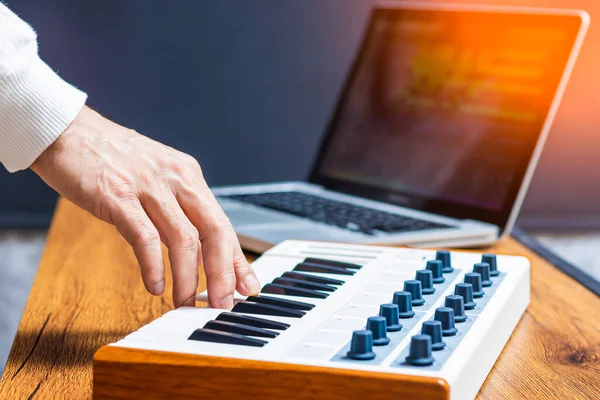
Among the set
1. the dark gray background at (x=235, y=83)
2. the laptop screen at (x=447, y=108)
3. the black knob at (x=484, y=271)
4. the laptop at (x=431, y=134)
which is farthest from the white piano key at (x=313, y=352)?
the dark gray background at (x=235, y=83)

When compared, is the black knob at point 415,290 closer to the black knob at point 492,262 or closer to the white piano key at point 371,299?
the white piano key at point 371,299

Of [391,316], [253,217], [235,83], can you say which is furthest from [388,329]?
[235,83]

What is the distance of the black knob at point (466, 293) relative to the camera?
621 mm

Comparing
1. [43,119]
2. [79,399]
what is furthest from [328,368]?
[43,119]

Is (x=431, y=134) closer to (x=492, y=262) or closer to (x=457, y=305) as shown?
(x=492, y=262)

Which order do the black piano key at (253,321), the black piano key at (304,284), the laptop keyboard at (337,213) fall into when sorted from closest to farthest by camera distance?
the black piano key at (253,321) < the black piano key at (304,284) < the laptop keyboard at (337,213)

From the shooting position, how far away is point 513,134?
3.58 feet

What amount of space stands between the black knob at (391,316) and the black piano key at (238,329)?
80 millimetres

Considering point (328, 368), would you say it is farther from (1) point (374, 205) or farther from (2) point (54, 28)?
(2) point (54, 28)

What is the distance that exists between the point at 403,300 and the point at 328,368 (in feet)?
0.45

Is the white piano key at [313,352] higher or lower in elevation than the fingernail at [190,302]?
higher

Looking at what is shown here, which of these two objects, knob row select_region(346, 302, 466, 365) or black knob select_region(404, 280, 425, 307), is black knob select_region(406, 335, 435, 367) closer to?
knob row select_region(346, 302, 466, 365)

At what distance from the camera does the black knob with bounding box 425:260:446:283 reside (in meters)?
0.69

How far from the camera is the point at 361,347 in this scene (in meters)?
0.50
